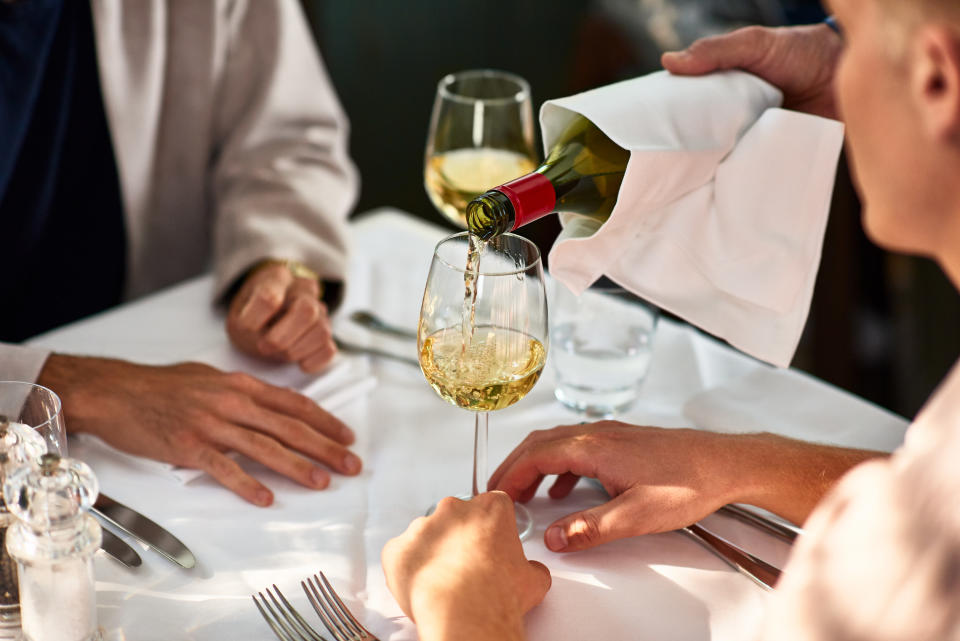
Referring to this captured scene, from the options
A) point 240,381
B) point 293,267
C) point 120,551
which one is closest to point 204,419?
point 240,381

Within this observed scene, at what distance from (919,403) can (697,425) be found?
2.02 m

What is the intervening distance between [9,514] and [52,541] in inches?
3.6

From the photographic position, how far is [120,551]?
0.86 metres

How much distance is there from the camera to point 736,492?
0.91 meters

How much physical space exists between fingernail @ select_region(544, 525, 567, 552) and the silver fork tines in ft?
0.74

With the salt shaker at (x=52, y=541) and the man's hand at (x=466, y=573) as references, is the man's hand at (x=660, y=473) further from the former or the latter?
the salt shaker at (x=52, y=541)

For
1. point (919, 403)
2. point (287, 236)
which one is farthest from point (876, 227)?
point (919, 403)

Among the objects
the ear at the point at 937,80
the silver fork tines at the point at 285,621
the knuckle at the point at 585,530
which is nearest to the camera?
the ear at the point at 937,80

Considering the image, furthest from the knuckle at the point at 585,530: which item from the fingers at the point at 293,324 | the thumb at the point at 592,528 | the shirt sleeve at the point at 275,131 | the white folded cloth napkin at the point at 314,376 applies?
the shirt sleeve at the point at 275,131

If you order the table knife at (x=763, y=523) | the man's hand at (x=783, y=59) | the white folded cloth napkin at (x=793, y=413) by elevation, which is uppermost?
the man's hand at (x=783, y=59)

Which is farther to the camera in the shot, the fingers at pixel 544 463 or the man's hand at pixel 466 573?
the fingers at pixel 544 463

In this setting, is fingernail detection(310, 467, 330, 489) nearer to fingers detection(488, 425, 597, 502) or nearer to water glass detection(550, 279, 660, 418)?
fingers detection(488, 425, 597, 502)

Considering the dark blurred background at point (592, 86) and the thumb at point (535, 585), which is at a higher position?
the thumb at point (535, 585)

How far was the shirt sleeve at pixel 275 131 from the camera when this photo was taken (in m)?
1.54
